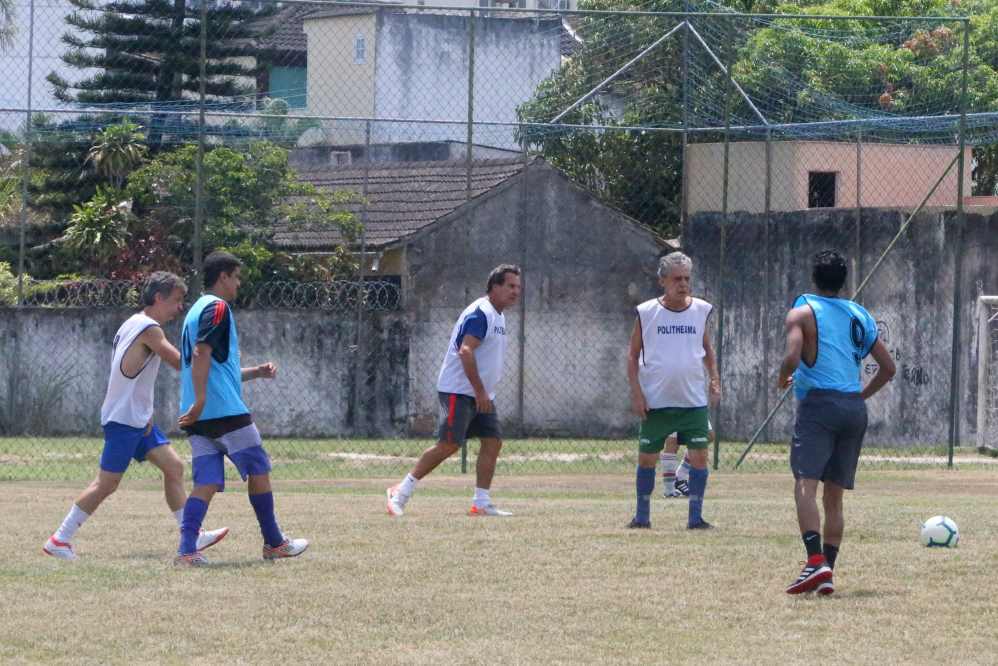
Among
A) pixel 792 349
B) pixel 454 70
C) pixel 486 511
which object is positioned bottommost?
pixel 486 511

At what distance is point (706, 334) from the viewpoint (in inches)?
465

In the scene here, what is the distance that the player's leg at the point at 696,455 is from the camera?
11305 millimetres

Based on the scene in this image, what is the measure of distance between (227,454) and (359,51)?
20.7m

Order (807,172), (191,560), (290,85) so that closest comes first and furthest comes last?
1. (191,560)
2. (290,85)
3. (807,172)

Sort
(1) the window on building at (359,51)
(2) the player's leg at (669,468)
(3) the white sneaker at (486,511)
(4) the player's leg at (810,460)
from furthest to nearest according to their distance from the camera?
(1) the window on building at (359,51)
(2) the player's leg at (669,468)
(3) the white sneaker at (486,511)
(4) the player's leg at (810,460)

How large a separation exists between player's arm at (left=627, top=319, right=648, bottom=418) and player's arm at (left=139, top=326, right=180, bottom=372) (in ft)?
10.2

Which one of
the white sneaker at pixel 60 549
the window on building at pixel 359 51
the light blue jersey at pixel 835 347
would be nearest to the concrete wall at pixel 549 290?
the window on building at pixel 359 51

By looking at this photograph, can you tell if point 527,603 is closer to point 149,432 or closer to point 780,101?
point 149,432

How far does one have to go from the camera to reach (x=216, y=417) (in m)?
9.63

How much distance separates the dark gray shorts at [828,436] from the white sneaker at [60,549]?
164 inches

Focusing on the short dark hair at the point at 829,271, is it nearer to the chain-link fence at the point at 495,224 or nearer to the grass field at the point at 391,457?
the grass field at the point at 391,457

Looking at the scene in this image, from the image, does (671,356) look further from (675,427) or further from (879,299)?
(879,299)

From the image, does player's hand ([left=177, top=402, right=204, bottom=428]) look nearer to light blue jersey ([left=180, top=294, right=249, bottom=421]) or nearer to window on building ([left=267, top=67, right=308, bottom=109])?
light blue jersey ([left=180, top=294, right=249, bottom=421])

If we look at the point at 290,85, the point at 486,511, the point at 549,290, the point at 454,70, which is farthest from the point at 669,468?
the point at 454,70
